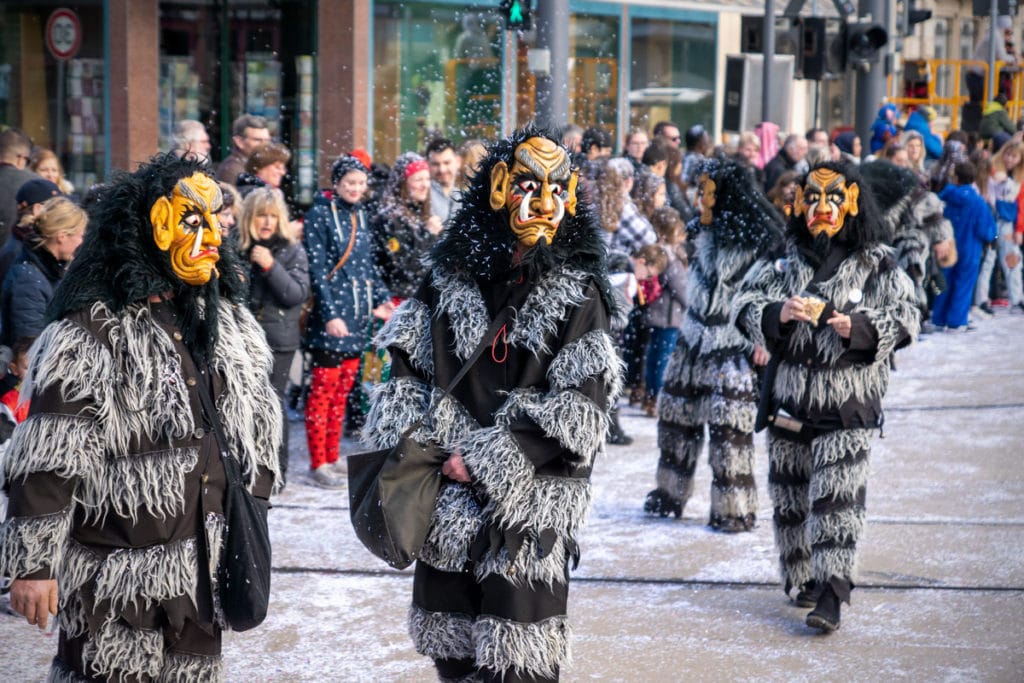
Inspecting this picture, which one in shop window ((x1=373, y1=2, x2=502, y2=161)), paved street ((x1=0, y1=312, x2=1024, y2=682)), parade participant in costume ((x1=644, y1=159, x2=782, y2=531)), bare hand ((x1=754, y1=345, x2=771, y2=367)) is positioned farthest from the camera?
shop window ((x1=373, y1=2, x2=502, y2=161))

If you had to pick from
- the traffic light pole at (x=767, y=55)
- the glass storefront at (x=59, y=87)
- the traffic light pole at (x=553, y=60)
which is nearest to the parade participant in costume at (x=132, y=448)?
the traffic light pole at (x=553, y=60)

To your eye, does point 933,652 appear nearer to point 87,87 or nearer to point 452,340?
point 452,340

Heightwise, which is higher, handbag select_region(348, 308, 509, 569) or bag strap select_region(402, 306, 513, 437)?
bag strap select_region(402, 306, 513, 437)

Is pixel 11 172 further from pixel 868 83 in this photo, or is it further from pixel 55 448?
pixel 868 83

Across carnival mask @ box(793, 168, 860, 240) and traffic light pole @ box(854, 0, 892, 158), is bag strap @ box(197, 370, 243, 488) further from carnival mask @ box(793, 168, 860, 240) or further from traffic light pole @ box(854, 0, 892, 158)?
traffic light pole @ box(854, 0, 892, 158)

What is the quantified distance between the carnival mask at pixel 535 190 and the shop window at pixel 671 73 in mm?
17740

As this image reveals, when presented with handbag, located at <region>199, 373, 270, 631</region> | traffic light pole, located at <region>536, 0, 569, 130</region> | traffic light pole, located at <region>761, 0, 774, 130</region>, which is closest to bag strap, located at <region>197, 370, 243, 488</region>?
handbag, located at <region>199, 373, 270, 631</region>

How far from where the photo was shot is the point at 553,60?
9.45m

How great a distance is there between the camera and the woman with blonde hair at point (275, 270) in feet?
26.3

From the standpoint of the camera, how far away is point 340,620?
5.97 metres

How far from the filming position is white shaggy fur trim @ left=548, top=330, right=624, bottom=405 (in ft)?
13.4

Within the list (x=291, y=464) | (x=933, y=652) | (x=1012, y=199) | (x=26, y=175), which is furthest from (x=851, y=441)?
(x=1012, y=199)

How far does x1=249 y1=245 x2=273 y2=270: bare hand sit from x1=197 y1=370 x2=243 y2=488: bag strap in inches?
156

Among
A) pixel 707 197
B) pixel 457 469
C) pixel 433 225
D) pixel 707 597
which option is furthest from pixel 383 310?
pixel 457 469
